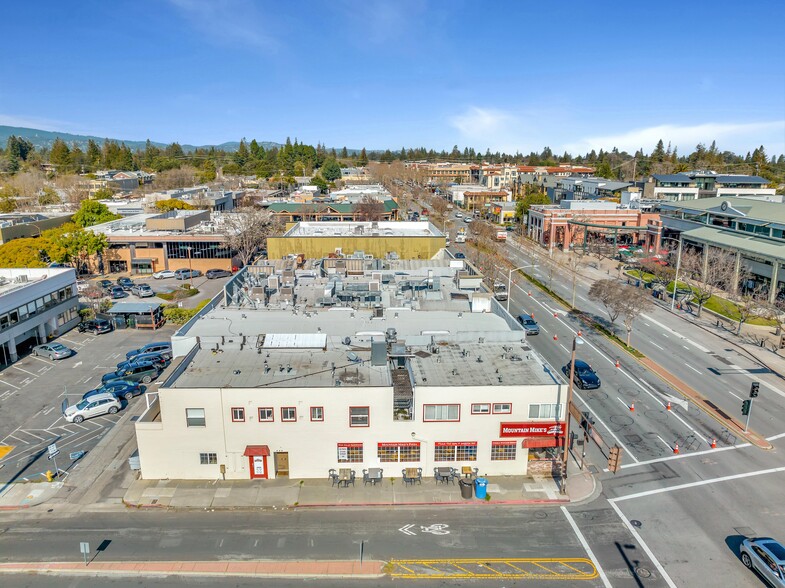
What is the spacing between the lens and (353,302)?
41500mm

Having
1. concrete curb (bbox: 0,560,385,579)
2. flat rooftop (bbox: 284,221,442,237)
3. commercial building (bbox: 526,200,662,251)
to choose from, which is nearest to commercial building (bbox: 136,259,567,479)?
concrete curb (bbox: 0,560,385,579)

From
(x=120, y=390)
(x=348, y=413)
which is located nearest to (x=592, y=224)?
(x=348, y=413)

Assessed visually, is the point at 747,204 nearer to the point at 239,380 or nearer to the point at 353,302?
the point at 353,302

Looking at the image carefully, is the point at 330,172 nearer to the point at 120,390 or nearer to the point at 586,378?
the point at 120,390

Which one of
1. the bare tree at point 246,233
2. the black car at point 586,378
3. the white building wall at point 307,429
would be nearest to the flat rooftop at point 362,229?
the bare tree at point 246,233

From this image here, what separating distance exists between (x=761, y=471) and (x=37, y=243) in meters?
83.9

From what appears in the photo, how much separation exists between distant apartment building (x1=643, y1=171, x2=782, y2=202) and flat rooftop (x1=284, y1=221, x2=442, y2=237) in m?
73.2

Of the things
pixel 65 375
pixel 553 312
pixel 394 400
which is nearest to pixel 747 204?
pixel 553 312

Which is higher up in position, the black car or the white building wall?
the white building wall

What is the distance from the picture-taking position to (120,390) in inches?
1569

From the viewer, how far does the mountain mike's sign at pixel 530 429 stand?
95.0ft

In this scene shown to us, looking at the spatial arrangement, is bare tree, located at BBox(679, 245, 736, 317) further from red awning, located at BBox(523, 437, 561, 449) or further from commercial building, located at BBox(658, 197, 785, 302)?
red awning, located at BBox(523, 437, 561, 449)

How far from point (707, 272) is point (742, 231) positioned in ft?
36.8

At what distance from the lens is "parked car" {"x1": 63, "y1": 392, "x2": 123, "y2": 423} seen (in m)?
36.3
